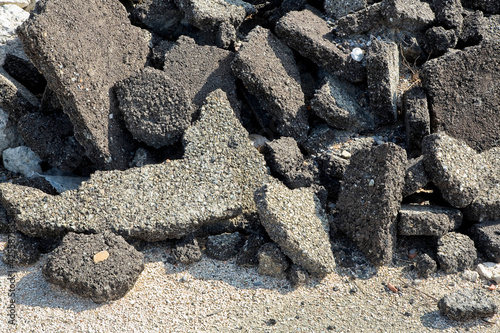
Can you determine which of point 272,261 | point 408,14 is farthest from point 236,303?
point 408,14

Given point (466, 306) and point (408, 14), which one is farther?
point (408, 14)

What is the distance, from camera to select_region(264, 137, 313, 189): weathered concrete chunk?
12.7 ft

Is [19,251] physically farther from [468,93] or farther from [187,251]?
[468,93]

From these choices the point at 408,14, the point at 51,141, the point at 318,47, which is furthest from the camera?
the point at 408,14

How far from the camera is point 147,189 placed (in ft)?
11.8

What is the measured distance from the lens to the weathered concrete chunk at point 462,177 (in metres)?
3.60

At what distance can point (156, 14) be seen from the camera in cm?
472

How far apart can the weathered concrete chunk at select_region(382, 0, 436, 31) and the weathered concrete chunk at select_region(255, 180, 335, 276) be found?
2044 mm

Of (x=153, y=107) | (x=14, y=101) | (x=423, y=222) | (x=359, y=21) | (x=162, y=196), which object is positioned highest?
(x=359, y=21)

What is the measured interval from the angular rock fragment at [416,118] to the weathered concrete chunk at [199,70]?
1.46 meters

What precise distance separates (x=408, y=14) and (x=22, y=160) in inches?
143

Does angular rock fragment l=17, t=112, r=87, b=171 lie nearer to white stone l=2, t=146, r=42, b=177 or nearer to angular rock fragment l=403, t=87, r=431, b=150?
white stone l=2, t=146, r=42, b=177

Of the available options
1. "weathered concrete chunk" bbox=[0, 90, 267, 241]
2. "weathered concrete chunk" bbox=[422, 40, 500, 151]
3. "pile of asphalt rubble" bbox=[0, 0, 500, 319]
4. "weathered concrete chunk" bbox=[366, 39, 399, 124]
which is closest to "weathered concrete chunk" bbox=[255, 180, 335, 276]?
"pile of asphalt rubble" bbox=[0, 0, 500, 319]

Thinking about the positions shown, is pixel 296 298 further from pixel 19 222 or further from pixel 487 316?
pixel 19 222
